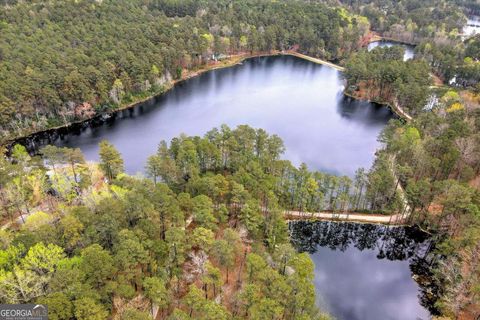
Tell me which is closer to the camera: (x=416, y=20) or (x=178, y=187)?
(x=178, y=187)

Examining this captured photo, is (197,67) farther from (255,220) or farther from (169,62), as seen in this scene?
(255,220)

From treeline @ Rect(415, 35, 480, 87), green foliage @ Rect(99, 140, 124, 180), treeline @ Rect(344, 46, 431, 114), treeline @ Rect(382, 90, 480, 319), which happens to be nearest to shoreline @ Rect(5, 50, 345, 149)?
treeline @ Rect(344, 46, 431, 114)

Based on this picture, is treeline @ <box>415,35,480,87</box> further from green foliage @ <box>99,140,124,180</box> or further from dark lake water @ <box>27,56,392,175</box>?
green foliage @ <box>99,140,124,180</box>

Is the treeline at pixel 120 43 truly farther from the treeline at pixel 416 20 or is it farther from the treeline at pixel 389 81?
the treeline at pixel 389 81

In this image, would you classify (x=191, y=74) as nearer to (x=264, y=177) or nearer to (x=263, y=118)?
(x=263, y=118)

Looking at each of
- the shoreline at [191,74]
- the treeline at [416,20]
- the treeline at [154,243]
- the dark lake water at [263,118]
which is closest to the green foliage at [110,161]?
the treeline at [154,243]

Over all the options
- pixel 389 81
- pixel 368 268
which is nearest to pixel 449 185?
pixel 368 268

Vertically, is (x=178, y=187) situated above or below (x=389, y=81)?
below
